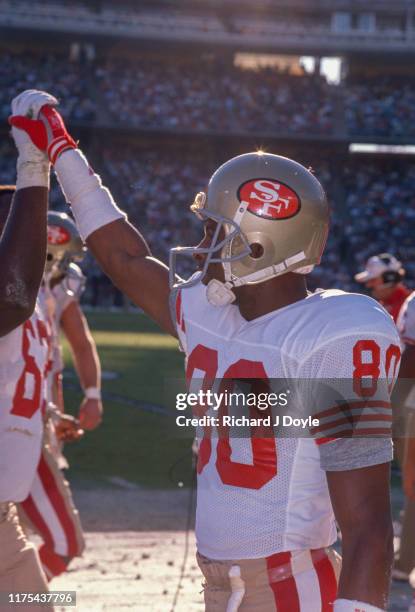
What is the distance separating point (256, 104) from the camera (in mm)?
37812

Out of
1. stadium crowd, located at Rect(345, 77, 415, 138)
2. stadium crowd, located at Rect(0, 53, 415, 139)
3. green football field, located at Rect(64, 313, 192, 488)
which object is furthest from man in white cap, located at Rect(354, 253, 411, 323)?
stadium crowd, located at Rect(345, 77, 415, 138)

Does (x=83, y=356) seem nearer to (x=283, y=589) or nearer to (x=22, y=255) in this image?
(x=22, y=255)

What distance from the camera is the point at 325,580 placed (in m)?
2.47

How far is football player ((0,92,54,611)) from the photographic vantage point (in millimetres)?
3061

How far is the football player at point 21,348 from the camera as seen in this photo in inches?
120

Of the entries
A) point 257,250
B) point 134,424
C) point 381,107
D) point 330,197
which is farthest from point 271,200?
point 381,107

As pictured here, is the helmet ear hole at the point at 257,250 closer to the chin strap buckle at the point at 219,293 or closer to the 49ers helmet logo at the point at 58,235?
the chin strap buckle at the point at 219,293

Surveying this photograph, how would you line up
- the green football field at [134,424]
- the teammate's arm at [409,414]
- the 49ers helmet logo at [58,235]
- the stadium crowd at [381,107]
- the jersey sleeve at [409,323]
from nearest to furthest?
1. the teammate's arm at [409,414]
2. the jersey sleeve at [409,323]
3. the 49ers helmet logo at [58,235]
4. the green football field at [134,424]
5. the stadium crowd at [381,107]

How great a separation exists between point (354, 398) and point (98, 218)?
43.9 inches

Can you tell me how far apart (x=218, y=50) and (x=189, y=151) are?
427cm

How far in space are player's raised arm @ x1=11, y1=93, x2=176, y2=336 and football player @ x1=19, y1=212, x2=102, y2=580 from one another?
1.65 m

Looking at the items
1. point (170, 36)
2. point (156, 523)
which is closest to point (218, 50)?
point (170, 36)

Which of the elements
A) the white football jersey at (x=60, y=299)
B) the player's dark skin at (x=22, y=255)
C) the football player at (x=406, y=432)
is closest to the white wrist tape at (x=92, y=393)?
the white football jersey at (x=60, y=299)

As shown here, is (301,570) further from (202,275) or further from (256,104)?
(256,104)
